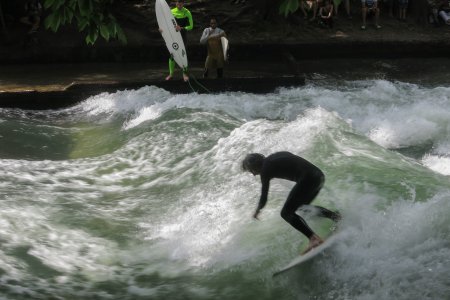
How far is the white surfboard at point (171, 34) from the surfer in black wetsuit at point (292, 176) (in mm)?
6584

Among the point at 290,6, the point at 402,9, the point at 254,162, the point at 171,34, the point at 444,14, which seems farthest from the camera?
the point at 402,9

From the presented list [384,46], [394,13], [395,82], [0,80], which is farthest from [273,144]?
[394,13]

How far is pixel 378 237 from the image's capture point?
535cm

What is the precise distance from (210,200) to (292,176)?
2.02m

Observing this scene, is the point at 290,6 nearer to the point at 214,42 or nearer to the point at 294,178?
the point at 294,178

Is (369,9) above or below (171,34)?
above

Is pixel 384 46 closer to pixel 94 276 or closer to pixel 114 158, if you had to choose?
pixel 114 158

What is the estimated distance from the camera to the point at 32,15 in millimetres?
14695

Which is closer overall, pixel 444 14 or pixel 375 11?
pixel 375 11

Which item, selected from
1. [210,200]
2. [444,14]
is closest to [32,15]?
[210,200]

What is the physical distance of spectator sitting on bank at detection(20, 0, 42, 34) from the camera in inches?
570

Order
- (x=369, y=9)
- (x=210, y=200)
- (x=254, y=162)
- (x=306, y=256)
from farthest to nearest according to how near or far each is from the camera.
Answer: (x=369, y=9)
(x=210, y=200)
(x=306, y=256)
(x=254, y=162)

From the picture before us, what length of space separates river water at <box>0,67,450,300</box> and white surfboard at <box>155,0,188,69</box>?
0.87m

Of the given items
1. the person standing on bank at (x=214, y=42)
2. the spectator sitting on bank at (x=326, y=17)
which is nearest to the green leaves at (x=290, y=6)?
the person standing on bank at (x=214, y=42)
